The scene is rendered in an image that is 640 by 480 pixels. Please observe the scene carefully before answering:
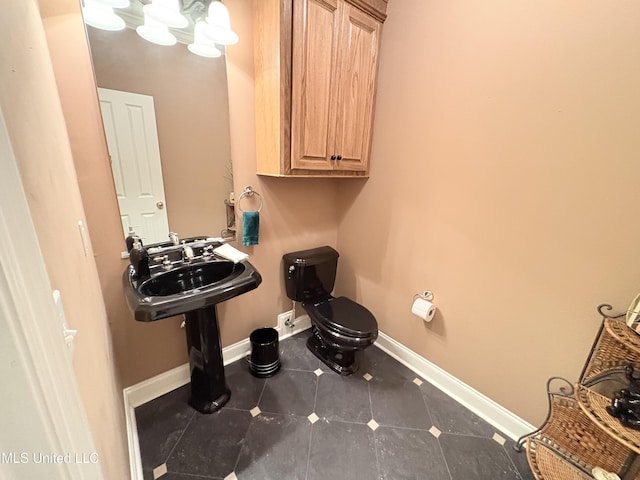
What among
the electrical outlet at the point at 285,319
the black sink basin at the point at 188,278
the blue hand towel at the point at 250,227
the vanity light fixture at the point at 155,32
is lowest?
the electrical outlet at the point at 285,319

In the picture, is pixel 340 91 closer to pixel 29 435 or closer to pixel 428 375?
pixel 29 435

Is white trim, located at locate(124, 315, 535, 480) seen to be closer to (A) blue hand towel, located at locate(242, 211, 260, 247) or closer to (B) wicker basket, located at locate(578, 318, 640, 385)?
(B) wicker basket, located at locate(578, 318, 640, 385)

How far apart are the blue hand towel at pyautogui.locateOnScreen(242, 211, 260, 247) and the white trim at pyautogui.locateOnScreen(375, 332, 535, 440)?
4.04 ft

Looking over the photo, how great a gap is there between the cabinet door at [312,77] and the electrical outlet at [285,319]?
1182 mm

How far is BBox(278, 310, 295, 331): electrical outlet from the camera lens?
6.70 ft

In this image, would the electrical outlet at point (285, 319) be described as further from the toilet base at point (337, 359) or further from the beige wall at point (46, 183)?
the beige wall at point (46, 183)

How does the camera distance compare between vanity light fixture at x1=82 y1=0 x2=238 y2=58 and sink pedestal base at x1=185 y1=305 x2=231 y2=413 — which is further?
sink pedestal base at x1=185 y1=305 x2=231 y2=413

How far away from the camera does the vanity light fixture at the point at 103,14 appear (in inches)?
41.1

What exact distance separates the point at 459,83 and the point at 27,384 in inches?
70.5

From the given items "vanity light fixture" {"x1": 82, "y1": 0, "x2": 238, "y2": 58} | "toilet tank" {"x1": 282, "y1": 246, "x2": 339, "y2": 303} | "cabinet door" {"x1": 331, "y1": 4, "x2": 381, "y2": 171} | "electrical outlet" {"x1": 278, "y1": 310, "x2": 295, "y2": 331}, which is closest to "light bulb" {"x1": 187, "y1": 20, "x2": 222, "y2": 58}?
"vanity light fixture" {"x1": 82, "y1": 0, "x2": 238, "y2": 58}

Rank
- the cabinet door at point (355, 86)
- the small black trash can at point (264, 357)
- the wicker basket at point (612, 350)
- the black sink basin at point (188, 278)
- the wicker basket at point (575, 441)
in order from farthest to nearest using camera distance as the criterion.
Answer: the small black trash can at point (264, 357), the cabinet door at point (355, 86), the black sink basin at point (188, 278), the wicker basket at point (575, 441), the wicker basket at point (612, 350)

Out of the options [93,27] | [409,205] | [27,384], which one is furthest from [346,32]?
[27,384]

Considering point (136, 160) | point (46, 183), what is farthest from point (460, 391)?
→ point (136, 160)

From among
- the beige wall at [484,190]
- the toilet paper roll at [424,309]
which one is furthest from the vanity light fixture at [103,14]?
the toilet paper roll at [424,309]
